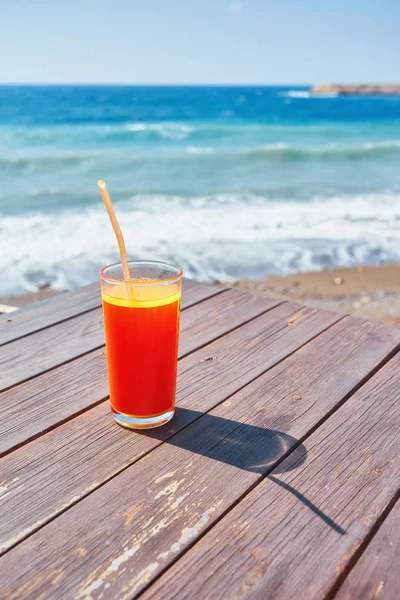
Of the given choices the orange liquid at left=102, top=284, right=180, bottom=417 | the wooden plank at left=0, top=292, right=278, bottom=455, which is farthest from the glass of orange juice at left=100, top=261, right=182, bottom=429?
the wooden plank at left=0, top=292, right=278, bottom=455

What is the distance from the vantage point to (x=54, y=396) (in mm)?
1150

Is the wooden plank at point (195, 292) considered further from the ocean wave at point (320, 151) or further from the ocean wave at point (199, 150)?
the ocean wave at point (199, 150)

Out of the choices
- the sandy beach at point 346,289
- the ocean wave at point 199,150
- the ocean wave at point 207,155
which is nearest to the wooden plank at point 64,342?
the sandy beach at point 346,289

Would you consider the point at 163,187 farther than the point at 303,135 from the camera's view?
No

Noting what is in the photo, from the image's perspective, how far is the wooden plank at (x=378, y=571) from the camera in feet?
2.35

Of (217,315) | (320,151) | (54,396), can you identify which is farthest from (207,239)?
(320,151)

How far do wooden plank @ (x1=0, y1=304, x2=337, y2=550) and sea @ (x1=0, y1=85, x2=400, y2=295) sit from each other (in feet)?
10.5

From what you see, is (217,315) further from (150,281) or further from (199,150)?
(199,150)

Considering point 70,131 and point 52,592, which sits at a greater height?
point 52,592

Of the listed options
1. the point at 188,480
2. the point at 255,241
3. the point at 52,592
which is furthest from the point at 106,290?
the point at 255,241

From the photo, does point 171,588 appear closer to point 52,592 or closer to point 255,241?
point 52,592

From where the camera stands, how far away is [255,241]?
18.7 ft

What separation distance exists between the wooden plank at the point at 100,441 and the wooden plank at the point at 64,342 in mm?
125

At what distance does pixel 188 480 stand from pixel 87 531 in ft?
0.58
